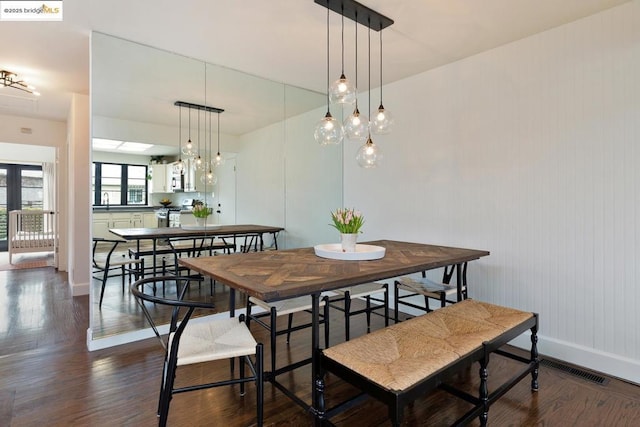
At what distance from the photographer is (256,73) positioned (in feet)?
11.4

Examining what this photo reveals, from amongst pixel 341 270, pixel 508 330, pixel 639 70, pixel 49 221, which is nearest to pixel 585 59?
pixel 639 70

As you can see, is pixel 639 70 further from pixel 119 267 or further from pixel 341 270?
pixel 119 267

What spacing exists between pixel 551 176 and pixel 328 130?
1766 mm

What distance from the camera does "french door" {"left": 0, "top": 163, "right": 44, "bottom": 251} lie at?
7398 millimetres

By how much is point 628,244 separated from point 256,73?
135 inches

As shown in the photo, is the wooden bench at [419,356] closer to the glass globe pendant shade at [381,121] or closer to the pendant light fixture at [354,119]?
the pendant light fixture at [354,119]

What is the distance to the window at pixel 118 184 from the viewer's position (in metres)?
2.90

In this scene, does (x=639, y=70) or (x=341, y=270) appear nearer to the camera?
(x=341, y=270)

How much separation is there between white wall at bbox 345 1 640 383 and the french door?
8635 millimetres

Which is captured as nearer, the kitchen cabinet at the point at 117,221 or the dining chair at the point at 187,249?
the kitchen cabinet at the point at 117,221

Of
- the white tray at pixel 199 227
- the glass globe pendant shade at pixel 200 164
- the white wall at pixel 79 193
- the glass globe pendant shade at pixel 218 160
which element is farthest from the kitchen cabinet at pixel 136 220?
the white wall at pixel 79 193

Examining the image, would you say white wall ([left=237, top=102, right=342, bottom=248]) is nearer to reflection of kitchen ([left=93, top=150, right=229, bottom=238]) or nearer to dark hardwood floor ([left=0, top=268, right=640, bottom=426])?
reflection of kitchen ([left=93, top=150, right=229, bottom=238])

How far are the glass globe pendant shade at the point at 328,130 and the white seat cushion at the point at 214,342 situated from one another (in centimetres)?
138

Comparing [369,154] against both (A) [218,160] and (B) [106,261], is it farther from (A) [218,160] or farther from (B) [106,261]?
(B) [106,261]
